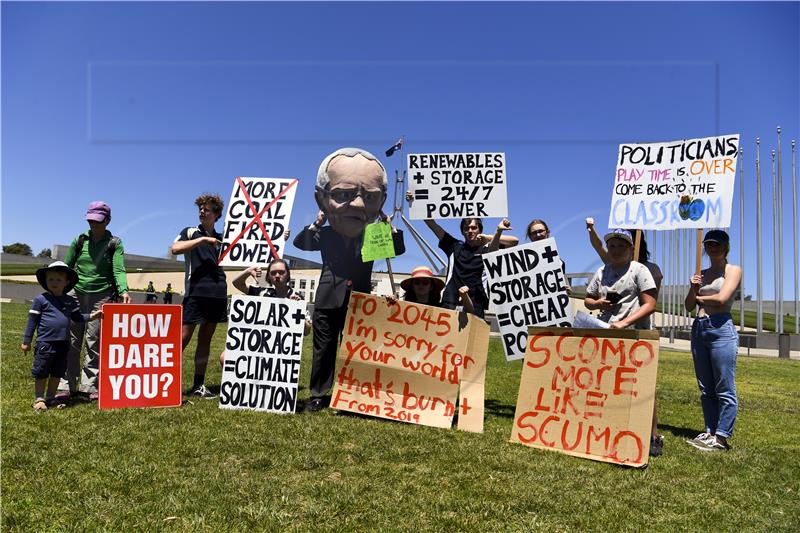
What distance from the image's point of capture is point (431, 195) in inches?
279

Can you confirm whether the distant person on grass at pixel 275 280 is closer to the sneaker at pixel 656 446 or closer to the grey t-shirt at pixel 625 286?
the grey t-shirt at pixel 625 286

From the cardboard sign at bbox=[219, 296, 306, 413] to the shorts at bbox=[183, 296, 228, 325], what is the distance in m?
0.58

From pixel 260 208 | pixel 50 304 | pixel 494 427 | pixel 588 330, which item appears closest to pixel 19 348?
A: pixel 50 304

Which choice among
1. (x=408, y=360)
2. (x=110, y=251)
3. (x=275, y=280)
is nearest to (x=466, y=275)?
(x=408, y=360)

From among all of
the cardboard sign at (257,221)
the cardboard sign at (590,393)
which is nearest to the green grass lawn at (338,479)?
the cardboard sign at (590,393)

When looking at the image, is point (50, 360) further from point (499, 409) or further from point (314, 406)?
point (499, 409)

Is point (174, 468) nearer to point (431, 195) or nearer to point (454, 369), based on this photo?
point (454, 369)

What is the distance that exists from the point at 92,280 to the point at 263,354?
2.14 m

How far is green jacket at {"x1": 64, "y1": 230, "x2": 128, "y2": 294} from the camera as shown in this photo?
647 centimetres

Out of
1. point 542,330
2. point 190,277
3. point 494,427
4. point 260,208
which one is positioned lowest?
point 494,427

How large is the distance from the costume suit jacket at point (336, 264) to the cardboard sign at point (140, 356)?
5.41 ft

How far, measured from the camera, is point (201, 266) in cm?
683

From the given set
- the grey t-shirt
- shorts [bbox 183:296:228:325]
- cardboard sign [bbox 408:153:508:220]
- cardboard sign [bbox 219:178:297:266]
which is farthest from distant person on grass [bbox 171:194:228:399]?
the grey t-shirt

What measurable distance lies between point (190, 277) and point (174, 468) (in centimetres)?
315
